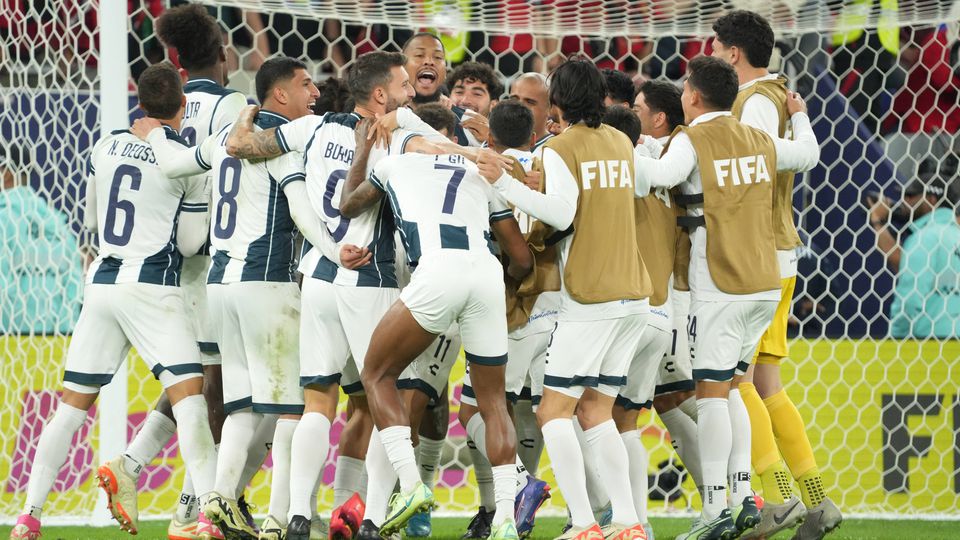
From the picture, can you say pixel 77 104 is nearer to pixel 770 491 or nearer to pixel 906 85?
pixel 770 491

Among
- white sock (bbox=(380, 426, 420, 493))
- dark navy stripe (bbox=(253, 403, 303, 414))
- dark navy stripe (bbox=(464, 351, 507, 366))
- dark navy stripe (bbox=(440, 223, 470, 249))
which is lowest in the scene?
white sock (bbox=(380, 426, 420, 493))

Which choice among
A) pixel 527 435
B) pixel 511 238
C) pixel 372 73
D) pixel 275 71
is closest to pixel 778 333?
pixel 527 435

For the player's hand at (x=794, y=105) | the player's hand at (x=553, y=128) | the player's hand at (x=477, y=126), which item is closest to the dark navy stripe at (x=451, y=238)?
the player's hand at (x=477, y=126)

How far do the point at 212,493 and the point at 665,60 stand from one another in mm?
5151

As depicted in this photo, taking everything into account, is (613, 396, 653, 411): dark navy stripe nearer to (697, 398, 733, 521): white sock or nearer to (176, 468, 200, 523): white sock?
(697, 398, 733, 521): white sock

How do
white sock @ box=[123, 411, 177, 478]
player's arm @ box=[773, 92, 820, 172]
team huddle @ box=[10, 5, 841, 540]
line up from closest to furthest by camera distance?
team huddle @ box=[10, 5, 841, 540] < player's arm @ box=[773, 92, 820, 172] < white sock @ box=[123, 411, 177, 478]

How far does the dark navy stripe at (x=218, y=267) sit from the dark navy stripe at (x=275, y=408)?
543 millimetres

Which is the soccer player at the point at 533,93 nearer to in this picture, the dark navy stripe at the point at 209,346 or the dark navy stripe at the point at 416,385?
the dark navy stripe at the point at 416,385

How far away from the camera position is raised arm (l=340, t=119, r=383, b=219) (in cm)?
491

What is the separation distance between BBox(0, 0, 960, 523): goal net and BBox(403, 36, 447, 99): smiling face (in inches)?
43.7

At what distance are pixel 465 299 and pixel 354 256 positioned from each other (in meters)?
0.51

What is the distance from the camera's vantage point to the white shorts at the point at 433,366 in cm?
531

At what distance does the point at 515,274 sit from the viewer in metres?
5.17

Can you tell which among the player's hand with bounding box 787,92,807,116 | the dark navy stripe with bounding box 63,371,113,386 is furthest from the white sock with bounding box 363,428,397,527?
the player's hand with bounding box 787,92,807,116
